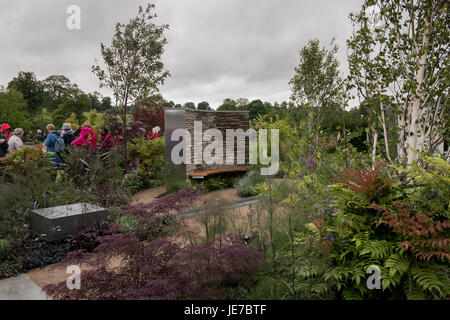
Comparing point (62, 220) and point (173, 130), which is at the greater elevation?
point (173, 130)

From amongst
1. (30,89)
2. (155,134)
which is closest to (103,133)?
(155,134)

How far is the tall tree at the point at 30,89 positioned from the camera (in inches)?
1587

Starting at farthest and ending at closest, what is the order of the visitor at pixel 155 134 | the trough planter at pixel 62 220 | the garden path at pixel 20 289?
the visitor at pixel 155 134 → the trough planter at pixel 62 220 → the garden path at pixel 20 289

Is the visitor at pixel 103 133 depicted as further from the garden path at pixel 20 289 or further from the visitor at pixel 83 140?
the garden path at pixel 20 289

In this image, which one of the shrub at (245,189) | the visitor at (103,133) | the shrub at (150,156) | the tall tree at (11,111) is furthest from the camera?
the tall tree at (11,111)

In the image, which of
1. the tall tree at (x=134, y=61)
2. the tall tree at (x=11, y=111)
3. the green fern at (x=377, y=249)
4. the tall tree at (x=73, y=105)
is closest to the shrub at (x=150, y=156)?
the tall tree at (x=134, y=61)

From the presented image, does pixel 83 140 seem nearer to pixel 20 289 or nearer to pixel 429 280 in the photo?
pixel 20 289

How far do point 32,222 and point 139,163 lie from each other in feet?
15.7

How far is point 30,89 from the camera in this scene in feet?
135

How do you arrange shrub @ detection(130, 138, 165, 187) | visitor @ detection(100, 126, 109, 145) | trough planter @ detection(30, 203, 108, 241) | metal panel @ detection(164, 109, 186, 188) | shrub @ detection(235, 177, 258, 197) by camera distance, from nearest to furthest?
trough planter @ detection(30, 203, 108, 241), shrub @ detection(235, 177, 258, 197), metal panel @ detection(164, 109, 186, 188), visitor @ detection(100, 126, 109, 145), shrub @ detection(130, 138, 165, 187)

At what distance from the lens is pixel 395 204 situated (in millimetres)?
2352

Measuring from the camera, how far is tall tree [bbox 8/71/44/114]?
40316 mm

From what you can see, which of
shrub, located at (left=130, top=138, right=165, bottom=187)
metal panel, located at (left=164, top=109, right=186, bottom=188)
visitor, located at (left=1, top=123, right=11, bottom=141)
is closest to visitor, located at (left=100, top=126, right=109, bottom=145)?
shrub, located at (left=130, top=138, right=165, bottom=187)

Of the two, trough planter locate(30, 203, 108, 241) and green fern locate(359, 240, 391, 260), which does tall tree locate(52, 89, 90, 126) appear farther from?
green fern locate(359, 240, 391, 260)
